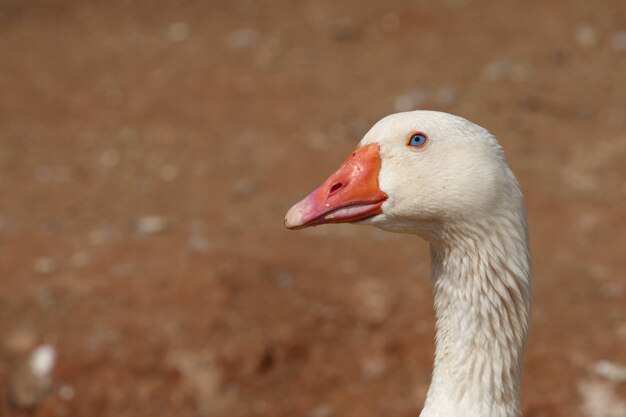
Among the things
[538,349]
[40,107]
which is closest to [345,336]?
[538,349]

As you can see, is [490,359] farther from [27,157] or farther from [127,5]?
[127,5]

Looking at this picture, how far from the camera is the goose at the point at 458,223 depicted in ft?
10.3

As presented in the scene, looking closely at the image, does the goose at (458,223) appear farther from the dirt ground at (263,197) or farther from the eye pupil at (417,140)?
the dirt ground at (263,197)

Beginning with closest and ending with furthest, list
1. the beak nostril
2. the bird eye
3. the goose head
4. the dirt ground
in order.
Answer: the goose head, the bird eye, the beak nostril, the dirt ground

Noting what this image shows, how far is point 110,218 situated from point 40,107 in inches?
109

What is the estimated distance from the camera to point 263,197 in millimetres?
7785

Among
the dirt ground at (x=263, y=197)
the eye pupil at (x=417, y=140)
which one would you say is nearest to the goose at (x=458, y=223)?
the eye pupil at (x=417, y=140)

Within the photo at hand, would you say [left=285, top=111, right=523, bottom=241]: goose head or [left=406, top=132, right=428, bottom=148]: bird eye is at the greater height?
[left=406, top=132, right=428, bottom=148]: bird eye

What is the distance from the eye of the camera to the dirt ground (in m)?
5.63

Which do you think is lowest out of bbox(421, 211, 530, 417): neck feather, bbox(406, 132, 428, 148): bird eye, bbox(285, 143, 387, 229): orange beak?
bbox(421, 211, 530, 417): neck feather

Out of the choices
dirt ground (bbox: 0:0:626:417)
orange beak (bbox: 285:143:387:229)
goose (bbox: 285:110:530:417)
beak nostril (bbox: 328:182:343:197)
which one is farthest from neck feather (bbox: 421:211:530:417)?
dirt ground (bbox: 0:0:626:417)

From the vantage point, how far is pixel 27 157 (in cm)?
864

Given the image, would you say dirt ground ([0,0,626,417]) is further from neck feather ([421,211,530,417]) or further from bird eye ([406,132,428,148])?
bird eye ([406,132,428,148])

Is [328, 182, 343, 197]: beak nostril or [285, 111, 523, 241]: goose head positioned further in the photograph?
[328, 182, 343, 197]: beak nostril
